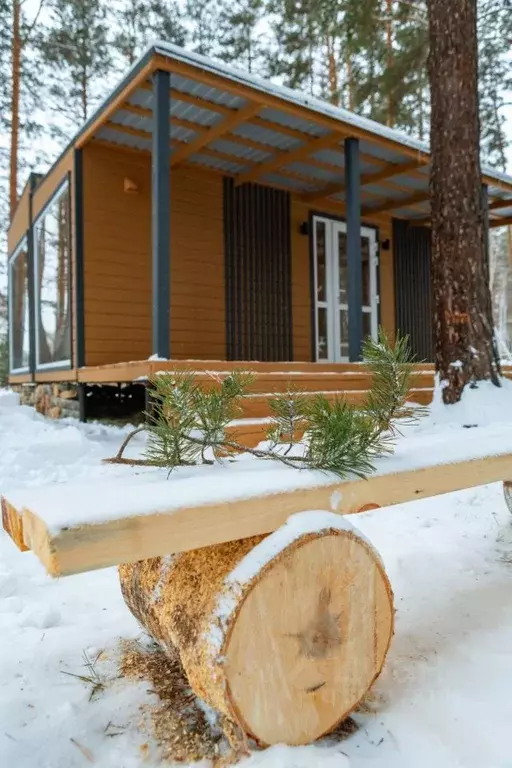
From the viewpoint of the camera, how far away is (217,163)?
6.17 meters

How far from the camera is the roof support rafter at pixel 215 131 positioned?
15.2 feet

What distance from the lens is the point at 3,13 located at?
10.8 metres

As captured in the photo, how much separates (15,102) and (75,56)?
162 cm

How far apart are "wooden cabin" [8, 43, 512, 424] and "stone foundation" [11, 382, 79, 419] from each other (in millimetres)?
210

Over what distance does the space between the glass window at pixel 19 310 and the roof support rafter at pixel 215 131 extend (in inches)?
114

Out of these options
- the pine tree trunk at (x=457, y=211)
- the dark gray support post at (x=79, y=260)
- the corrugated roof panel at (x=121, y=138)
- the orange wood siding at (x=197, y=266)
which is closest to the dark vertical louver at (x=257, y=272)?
the orange wood siding at (x=197, y=266)

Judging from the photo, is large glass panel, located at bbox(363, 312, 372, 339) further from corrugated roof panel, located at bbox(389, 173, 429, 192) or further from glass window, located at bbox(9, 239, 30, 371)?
glass window, located at bbox(9, 239, 30, 371)

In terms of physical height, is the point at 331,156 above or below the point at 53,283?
above

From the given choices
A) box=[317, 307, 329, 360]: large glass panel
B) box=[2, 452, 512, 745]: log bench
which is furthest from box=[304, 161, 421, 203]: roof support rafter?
box=[2, 452, 512, 745]: log bench

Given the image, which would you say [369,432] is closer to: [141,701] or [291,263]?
[141,701]

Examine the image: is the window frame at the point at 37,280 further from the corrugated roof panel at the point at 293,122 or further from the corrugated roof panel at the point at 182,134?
the corrugated roof panel at the point at 293,122

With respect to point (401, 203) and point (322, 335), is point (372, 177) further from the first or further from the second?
point (322, 335)

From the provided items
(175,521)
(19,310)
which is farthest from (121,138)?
(175,521)

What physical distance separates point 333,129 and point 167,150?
1.75 metres
